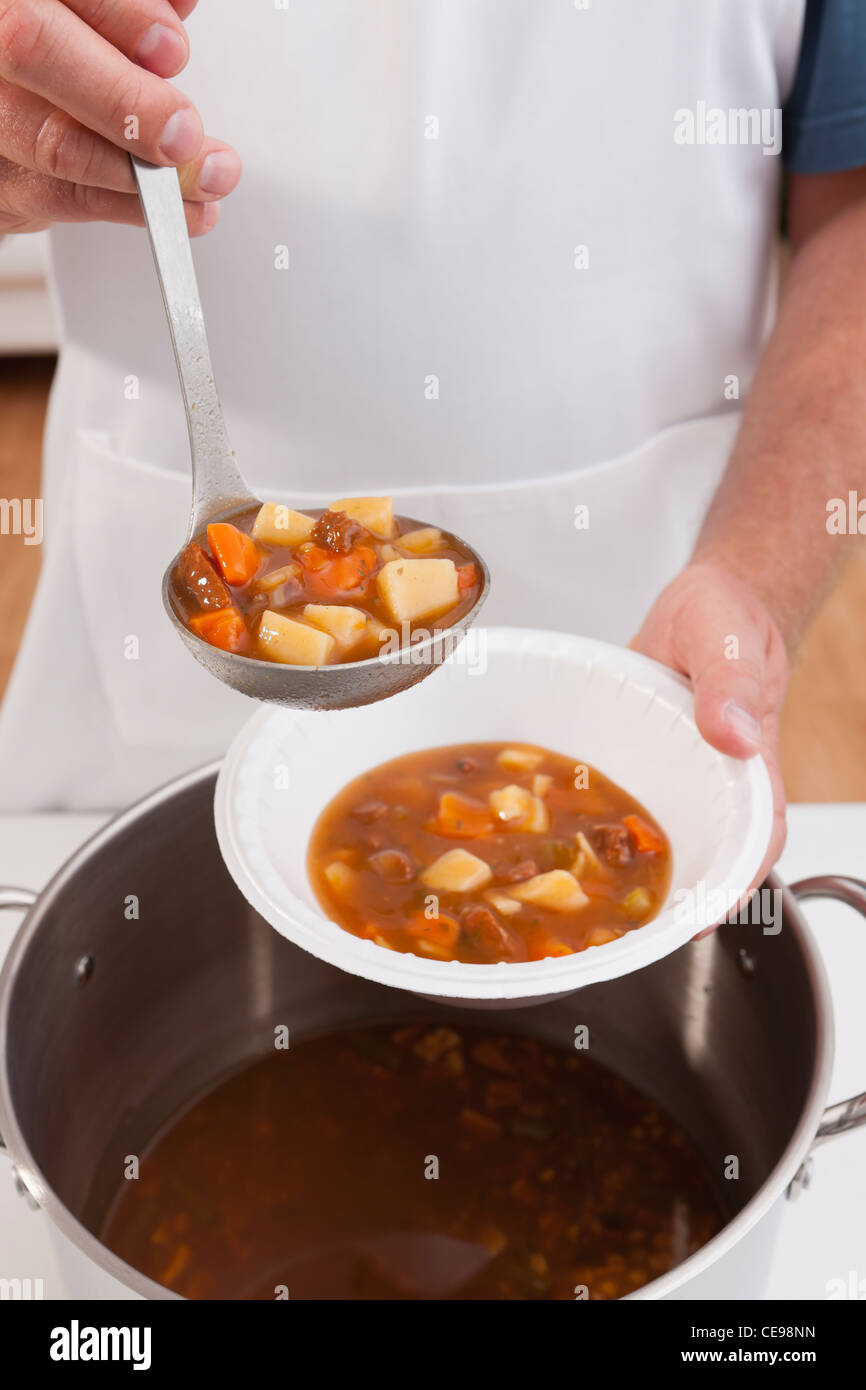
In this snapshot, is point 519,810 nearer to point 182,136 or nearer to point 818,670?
point 182,136

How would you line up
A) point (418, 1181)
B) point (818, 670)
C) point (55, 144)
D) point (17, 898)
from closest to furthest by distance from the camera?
point (55, 144) < point (17, 898) < point (418, 1181) < point (818, 670)

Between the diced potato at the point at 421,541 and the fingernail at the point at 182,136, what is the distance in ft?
1.14

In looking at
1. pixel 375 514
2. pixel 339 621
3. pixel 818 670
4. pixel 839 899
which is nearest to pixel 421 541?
pixel 375 514

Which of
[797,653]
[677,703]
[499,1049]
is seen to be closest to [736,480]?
[797,653]

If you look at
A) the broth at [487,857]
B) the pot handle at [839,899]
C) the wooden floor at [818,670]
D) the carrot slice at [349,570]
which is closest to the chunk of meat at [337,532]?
the carrot slice at [349,570]

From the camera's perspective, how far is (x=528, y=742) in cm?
120

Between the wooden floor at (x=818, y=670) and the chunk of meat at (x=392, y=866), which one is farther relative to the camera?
the wooden floor at (x=818, y=670)

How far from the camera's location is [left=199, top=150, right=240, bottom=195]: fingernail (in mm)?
960

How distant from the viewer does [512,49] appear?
1254mm

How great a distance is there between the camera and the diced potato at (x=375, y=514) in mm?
1064

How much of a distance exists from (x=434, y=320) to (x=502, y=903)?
26.9 inches

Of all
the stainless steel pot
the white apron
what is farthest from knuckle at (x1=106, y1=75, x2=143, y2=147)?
the stainless steel pot

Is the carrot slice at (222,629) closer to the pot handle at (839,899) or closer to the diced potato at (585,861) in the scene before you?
the diced potato at (585,861)

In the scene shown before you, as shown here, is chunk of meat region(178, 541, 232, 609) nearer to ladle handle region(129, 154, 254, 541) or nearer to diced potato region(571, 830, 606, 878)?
ladle handle region(129, 154, 254, 541)
